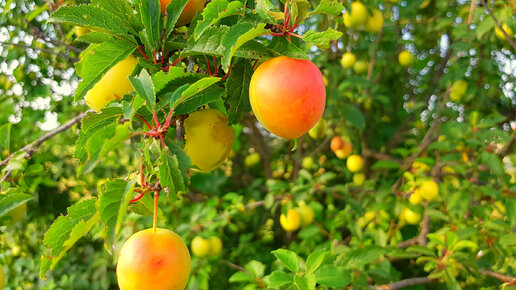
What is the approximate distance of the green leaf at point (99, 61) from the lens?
635 millimetres

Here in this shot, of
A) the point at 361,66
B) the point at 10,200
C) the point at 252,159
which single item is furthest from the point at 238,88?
the point at 252,159

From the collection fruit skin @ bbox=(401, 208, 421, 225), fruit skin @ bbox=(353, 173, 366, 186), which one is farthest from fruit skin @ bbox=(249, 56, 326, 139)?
fruit skin @ bbox=(353, 173, 366, 186)

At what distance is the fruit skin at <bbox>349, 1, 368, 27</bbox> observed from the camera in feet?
7.62

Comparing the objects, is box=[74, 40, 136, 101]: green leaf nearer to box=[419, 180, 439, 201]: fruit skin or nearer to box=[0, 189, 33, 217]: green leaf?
box=[0, 189, 33, 217]: green leaf

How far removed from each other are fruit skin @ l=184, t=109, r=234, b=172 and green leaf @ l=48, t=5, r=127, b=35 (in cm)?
21

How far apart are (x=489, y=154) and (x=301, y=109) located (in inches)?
63.1

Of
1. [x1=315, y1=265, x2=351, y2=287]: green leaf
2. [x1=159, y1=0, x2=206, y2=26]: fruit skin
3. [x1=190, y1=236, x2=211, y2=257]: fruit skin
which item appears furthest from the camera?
[x1=190, y1=236, x2=211, y2=257]: fruit skin

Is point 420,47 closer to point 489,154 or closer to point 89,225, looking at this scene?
point 489,154

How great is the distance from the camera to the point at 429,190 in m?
2.04

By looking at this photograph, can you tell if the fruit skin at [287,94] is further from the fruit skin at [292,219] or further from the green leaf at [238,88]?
the fruit skin at [292,219]

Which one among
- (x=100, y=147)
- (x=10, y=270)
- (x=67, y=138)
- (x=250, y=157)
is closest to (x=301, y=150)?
(x=250, y=157)

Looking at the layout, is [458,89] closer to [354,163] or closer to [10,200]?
[354,163]

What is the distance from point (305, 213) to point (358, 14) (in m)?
1.23

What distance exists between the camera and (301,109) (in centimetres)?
63
